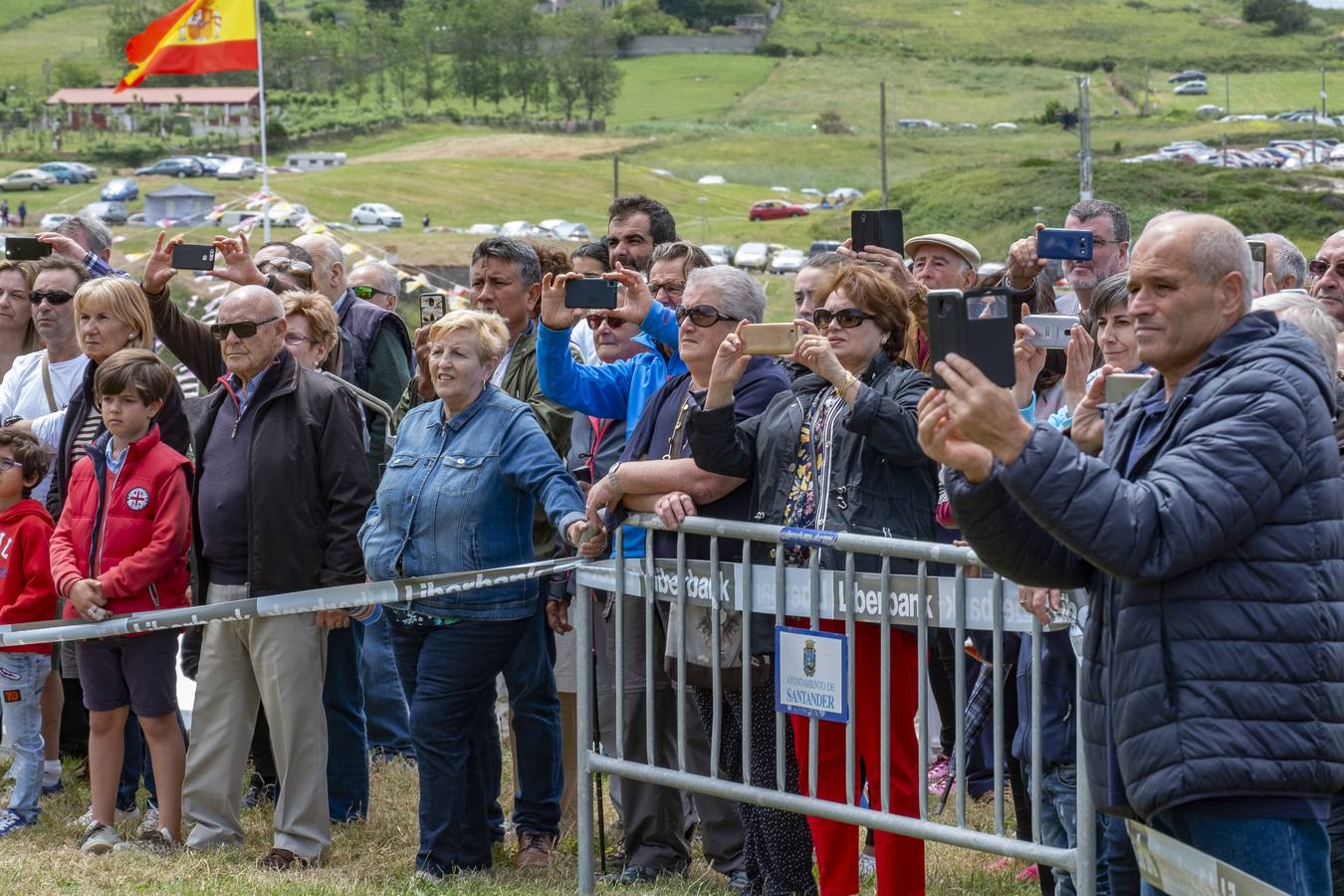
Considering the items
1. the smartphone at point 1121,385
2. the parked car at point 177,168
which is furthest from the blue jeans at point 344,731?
the parked car at point 177,168

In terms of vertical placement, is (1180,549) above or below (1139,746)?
above

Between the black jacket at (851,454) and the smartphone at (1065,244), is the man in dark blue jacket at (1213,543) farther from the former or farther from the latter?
the smartphone at (1065,244)

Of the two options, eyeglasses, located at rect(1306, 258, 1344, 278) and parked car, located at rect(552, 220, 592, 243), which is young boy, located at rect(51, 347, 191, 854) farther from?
parked car, located at rect(552, 220, 592, 243)

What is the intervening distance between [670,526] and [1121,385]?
1857 millimetres

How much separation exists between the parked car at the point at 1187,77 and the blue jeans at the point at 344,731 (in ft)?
460

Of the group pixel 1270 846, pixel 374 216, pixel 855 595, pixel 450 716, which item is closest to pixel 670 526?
pixel 855 595

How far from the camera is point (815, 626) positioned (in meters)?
4.89

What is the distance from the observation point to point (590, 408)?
6.25 m

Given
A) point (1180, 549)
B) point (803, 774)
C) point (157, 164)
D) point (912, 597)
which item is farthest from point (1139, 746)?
point (157, 164)

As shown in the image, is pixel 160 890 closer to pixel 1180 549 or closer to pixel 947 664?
pixel 947 664

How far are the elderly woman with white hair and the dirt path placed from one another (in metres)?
90.3

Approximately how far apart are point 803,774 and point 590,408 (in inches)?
70.6

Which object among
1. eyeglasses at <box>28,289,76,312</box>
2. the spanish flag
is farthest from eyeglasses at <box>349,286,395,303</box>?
the spanish flag

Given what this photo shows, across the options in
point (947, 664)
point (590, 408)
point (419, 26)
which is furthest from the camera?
point (419, 26)
